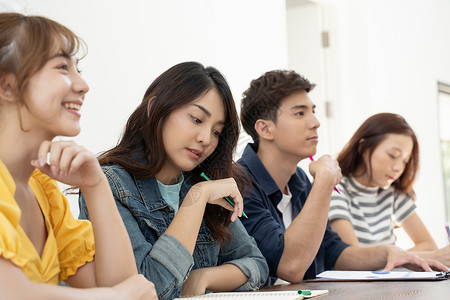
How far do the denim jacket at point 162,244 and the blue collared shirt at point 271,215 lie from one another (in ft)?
0.61

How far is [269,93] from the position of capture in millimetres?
2314

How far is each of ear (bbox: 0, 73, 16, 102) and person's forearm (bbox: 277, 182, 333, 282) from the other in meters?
1.10

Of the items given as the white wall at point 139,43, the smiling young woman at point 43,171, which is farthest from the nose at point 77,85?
the white wall at point 139,43

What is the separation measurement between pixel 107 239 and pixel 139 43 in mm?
1679

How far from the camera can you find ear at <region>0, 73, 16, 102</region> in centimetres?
98

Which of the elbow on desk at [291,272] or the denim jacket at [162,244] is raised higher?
the denim jacket at [162,244]

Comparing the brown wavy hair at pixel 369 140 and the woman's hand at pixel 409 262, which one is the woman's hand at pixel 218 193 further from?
the brown wavy hair at pixel 369 140

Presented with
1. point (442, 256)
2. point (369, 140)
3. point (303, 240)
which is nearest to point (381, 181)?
point (369, 140)

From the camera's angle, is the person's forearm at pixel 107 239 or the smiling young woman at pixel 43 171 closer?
the smiling young woman at pixel 43 171

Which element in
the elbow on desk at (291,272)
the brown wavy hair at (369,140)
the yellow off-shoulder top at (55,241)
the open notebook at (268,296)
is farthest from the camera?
the brown wavy hair at (369,140)

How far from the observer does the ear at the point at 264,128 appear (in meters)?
2.31

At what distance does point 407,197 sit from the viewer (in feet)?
9.48

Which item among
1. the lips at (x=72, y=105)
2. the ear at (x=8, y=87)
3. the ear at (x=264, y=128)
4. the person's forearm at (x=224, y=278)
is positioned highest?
the ear at (x=8, y=87)

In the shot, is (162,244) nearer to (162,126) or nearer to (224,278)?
(224,278)
